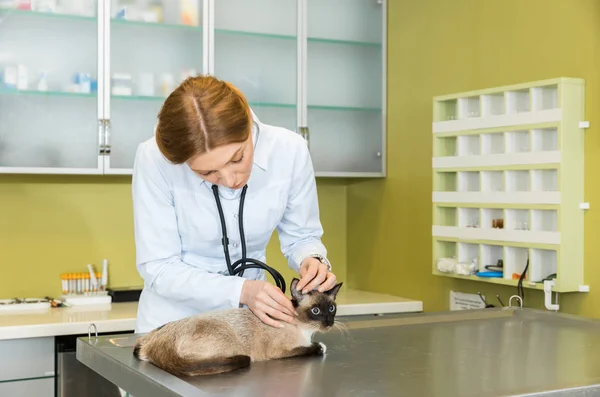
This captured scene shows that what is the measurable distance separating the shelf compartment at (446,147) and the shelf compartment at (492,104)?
0.81 feet

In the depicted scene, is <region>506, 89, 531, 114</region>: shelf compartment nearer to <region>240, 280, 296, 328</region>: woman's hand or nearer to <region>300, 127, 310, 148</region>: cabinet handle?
<region>300, 127, 310, 148</region>: cabinet handle

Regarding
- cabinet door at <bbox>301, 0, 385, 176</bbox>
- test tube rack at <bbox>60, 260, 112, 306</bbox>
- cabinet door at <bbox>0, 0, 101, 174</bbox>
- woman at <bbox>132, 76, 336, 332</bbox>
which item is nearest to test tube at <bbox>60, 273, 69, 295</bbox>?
test tube rack at <bbox>60, 260, 112, 306</bbox>

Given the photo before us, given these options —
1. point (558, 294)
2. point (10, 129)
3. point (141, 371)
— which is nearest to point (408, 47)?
point (558, 294)

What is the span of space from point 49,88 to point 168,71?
0.49 metres

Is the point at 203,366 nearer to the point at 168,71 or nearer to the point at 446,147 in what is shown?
the point at 446,147

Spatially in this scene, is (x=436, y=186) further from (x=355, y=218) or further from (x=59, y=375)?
(x=59, y=375)

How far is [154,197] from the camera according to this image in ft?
6.07

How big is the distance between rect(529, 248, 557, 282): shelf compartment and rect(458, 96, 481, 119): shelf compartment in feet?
1.98

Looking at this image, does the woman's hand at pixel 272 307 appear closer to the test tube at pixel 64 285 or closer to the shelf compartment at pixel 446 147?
the shelf compartment at pixel 446 147

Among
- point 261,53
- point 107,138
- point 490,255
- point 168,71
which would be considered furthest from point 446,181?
point 107,138

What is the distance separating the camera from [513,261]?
280 centimetres

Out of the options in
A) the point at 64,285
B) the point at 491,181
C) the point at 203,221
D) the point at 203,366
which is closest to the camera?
the point at 203,366

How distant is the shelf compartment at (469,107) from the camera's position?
3018 millimetres

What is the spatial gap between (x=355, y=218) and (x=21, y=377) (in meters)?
1.82
